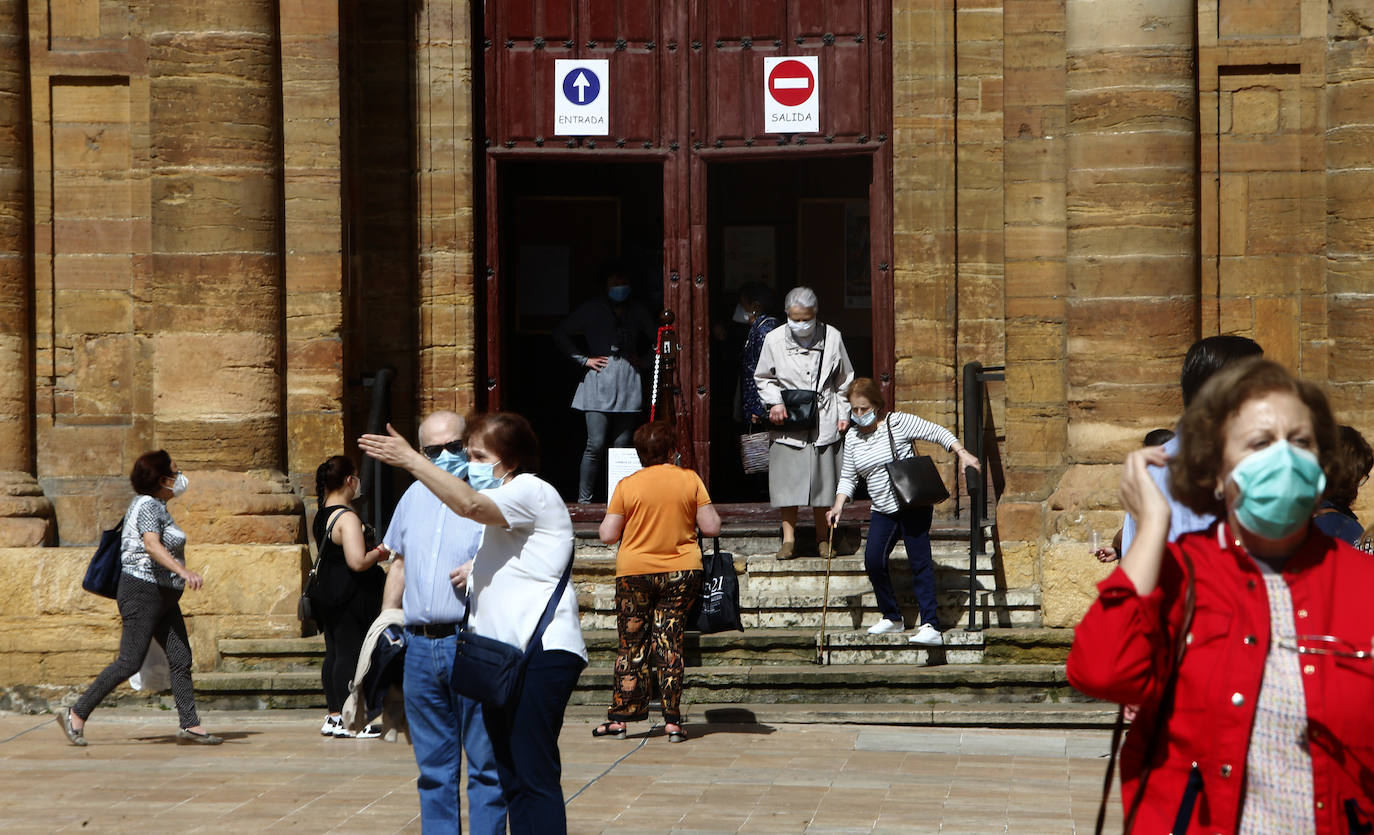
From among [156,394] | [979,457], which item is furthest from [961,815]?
[156,394]

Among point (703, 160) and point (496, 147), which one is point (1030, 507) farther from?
point (496, 147)

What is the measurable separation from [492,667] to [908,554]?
5.25 metres

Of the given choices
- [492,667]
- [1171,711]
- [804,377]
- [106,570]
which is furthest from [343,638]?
[1171,711]

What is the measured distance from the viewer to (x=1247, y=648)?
2975 millimetres

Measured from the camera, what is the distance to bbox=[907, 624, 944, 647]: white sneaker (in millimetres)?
9827

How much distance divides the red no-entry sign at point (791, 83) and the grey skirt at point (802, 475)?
246 centimetres

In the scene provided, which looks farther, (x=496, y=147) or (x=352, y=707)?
(x=496, y=147)

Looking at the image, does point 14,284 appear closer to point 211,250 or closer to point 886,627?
point 211,250

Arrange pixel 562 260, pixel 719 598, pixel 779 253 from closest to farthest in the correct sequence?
1. pixel 719 598
2. pixel 562 260
3. pixel 779 253

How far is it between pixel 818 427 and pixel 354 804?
464 centimetres

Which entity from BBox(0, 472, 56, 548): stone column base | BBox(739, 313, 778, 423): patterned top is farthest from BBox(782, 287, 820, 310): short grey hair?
BBox(0, 472, 56, 548): stone column base

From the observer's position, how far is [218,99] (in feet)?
35.3

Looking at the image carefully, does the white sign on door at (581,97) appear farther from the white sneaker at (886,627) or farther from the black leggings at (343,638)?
the black leggings at (343,638)

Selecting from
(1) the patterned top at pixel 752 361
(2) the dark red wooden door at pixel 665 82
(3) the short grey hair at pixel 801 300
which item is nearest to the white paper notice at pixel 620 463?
(2) the dark red wooden door at pixel 665 82
